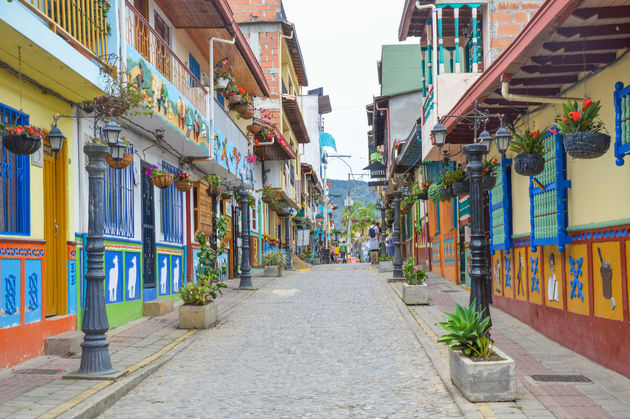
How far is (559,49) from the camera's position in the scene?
25.5 ft

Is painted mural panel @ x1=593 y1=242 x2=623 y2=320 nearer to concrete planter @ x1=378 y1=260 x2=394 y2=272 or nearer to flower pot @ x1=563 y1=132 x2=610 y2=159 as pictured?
flower pot @ x1=563 y1=132 x2=610 y2=159

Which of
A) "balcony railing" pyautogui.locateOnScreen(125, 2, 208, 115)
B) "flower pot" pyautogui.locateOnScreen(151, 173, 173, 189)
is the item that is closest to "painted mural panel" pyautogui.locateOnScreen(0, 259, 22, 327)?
"balcony railing" pyautogui.locateOnScreen(125, 2, 208, 115)

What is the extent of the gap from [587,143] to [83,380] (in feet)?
19.3

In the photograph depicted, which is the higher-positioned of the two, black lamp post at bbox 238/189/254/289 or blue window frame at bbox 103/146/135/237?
blue window frame at bbox 103/146/135/237

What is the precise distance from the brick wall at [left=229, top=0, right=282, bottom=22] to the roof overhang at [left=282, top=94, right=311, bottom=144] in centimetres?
396

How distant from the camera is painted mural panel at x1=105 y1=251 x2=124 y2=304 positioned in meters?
11.2

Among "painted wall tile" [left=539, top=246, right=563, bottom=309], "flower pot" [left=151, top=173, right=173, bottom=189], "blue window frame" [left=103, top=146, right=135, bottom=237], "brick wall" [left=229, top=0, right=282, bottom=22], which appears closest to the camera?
"painted wall tile" [left=539, top=246, right=563, bottom=309]

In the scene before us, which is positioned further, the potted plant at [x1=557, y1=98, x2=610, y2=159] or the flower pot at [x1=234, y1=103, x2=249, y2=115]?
the flower pot at [x1=234, y1=103, x2=249, y2=115]

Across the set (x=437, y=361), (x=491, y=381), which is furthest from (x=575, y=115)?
(x=437, y=361)

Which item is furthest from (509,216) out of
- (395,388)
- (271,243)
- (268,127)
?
(271,243)

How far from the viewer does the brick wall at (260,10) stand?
31.5m

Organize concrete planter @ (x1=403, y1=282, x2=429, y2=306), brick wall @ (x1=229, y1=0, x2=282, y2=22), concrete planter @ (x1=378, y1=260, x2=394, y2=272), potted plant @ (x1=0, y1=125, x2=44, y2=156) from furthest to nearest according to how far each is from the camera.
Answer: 1. brick wall @ (x1=229, y1=0, x2=282, y2=22)
2. concrete planter @ (x1=378, y1=260, x2=394, y2=272)
3. concrete planter @ (x1=403, y1=282, x2=429, y2=306)
4. potted plant @ (x1=0, y1=125, x2=44, y2=156)

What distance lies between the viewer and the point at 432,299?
610 inches

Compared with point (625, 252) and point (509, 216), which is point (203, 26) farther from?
point (625, 252)
